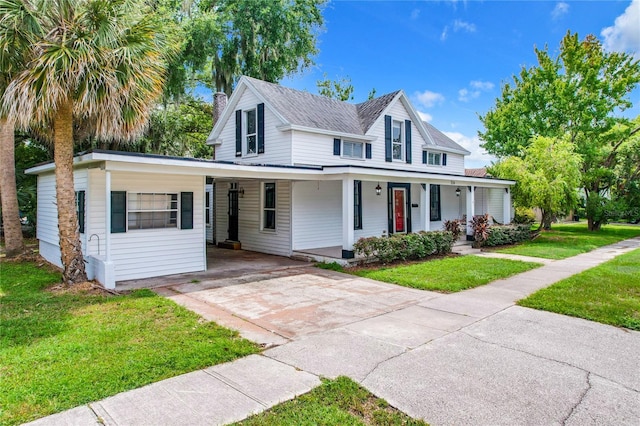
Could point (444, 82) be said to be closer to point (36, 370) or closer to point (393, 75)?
point (393, 75)

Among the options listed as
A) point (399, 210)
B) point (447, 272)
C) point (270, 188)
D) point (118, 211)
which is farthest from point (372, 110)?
point (118, 211)

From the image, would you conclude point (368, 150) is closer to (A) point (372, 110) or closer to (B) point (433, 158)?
(A) point (372, 110)

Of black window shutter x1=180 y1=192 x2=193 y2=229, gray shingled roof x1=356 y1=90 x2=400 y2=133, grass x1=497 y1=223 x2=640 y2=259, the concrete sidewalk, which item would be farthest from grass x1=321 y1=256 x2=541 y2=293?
gray shingled roof x1=356 y1=90 x2=400 y2=133

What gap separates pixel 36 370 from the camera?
4309 mm

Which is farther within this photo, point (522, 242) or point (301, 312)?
point (522, 242)

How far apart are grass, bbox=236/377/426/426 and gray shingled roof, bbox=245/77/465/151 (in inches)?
420

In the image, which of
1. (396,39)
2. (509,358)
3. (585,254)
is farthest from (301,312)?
(396,39)

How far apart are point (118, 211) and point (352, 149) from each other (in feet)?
30.0

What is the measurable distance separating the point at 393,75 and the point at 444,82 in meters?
3.81

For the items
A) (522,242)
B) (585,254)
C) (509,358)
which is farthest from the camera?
(522,242)

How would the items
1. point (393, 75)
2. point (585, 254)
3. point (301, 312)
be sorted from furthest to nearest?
point (393, 75) → point (585, 254) → point (301, 312)

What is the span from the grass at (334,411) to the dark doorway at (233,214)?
12137mm

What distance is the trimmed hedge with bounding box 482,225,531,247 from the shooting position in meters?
16.0

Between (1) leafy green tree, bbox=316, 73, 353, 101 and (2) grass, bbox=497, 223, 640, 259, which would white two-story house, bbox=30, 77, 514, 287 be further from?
(1) leafy green tree, bbox=316, 73, 353, 101
